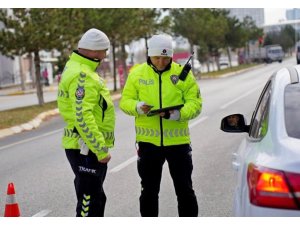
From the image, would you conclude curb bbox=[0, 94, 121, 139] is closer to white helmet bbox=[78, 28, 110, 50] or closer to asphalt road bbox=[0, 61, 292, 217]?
asphalt road bbox=[0, 61, 292, 217]

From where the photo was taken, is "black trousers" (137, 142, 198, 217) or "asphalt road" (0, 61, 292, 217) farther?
"asphalt road" (0, 61, 292, 217)

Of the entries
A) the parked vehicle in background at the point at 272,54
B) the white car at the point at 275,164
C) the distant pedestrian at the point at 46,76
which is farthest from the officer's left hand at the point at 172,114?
the parked vehicle in background at the point at 272,54

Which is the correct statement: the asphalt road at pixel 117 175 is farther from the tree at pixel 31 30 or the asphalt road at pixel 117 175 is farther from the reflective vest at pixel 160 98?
the tree at pixel 31 30

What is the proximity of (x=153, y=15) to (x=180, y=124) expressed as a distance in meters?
29.9

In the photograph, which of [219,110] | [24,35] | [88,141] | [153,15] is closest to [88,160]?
[88,141]

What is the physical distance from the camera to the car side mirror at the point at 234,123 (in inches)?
172

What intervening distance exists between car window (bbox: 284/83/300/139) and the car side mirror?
0.86 metres

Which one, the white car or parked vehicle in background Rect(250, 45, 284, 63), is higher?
the white car

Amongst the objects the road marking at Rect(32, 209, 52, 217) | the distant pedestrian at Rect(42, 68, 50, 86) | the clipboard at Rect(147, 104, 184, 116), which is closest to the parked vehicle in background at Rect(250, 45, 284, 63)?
the distant pedestrian at Rect(42, 68, 50, 86)

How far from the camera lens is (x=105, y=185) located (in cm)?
744

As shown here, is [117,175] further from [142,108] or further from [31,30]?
[31,30]

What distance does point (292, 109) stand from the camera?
3.28m

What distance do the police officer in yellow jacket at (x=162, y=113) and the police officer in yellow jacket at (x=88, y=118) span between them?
1.02ft

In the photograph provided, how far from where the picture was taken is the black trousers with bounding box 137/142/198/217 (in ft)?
15.7
